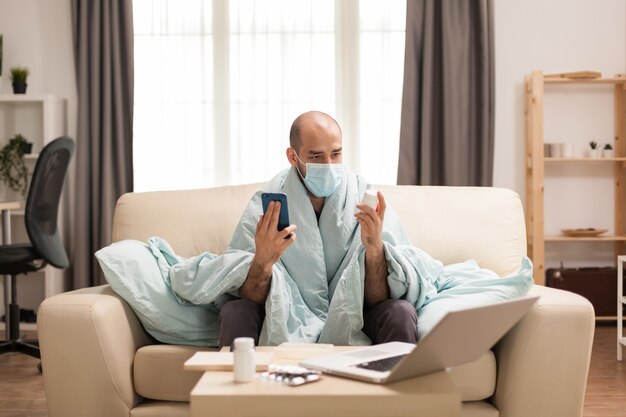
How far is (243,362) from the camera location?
1604 mm

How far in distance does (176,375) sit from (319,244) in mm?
606

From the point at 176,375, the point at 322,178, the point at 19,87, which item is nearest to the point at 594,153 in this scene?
the point at 322,178

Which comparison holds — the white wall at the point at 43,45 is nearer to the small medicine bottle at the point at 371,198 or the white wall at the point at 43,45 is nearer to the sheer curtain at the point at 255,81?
the sheer curtain at the point at 255,81

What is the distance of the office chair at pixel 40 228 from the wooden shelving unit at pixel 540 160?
2.57 m

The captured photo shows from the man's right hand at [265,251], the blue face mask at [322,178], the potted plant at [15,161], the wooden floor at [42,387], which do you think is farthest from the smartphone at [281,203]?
the potted plant at [15,161]

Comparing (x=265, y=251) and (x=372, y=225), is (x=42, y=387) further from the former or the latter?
(x=372, y=225)

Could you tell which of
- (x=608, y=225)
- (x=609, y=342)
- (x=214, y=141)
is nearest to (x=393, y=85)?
(x=214, y=141)

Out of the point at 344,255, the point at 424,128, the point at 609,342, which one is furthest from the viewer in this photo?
the point at 424,128

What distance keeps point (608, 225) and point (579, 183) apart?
313 millimetres

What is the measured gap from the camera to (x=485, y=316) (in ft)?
5.20

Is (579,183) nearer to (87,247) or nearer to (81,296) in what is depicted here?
(87,247)

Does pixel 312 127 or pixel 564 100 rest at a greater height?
pixel 564 100

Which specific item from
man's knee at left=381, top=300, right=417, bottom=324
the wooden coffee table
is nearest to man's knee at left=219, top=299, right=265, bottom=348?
man's knee at left=381, top=300, right=417, bottom=324

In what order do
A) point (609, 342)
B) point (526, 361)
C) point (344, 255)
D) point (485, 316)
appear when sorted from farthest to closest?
point (609, 342), point (344, 255), point (526, 361), point (485, 316)
